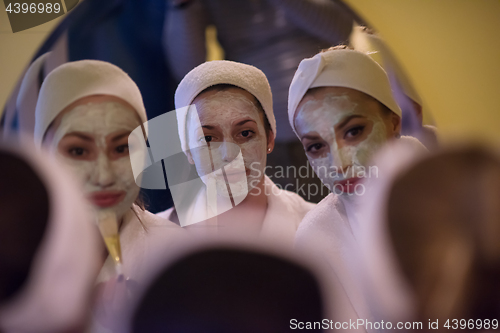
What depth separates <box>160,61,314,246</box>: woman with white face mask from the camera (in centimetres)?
67

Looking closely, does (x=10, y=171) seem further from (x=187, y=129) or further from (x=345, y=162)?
(x=345, y=162)

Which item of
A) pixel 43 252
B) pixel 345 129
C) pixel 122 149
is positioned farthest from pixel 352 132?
pixel 43 252

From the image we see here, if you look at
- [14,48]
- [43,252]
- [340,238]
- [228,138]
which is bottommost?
[340,238]

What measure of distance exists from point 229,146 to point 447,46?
0.54m

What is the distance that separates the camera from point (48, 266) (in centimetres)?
61

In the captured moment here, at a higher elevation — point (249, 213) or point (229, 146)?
point (229, 146)

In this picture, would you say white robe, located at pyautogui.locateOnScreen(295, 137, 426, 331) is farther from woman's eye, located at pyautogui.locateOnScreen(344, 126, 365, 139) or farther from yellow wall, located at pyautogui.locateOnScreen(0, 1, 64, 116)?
yellow wall, located at pyautogui.locateOnScreen(0, 1, 64, 116)

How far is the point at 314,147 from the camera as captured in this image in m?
0.68

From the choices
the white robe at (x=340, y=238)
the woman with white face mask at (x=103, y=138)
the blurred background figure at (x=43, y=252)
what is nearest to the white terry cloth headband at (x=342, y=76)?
the white robe at (x=340, y=238)

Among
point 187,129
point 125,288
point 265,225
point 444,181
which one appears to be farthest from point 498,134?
point 125,288

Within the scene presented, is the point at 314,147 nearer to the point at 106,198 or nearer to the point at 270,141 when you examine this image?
the point at 270,141

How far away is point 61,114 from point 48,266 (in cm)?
30

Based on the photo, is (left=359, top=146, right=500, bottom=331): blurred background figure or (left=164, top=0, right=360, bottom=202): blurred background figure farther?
(left=164, top=0, right=360, bottom=202): blurred background figure

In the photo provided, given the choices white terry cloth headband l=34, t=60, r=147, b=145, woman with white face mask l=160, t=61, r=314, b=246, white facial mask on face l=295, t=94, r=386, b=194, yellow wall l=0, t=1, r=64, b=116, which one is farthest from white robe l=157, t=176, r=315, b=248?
yellow wall l=0, t=1, r=64, b=116
